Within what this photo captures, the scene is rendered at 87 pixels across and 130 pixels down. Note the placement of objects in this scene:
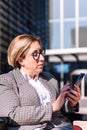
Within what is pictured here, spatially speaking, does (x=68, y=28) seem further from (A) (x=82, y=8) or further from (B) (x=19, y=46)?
(B) (x=19, y=46)

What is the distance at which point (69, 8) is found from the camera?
2033 centimetres

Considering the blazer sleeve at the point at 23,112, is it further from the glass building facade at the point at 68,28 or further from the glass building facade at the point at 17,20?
the glass building facade at the point at 17,20

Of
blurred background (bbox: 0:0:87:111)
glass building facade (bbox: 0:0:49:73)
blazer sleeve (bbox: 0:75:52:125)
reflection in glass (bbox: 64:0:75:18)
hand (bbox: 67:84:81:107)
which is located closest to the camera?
blazer sleeve (bbox: 0:75:52:125)

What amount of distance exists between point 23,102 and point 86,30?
18.0 meters

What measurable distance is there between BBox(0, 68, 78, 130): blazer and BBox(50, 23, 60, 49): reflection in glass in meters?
17.5

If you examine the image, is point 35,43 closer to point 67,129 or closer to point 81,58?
point 67,129

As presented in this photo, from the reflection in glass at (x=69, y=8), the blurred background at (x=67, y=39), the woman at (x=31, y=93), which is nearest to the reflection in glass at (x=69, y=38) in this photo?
the blurred background at (x=67, y=39)

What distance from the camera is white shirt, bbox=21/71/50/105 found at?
2.45m

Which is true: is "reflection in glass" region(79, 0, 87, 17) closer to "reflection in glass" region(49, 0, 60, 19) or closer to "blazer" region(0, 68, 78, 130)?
"reflection in glass" region(49, 0, 60, 19)

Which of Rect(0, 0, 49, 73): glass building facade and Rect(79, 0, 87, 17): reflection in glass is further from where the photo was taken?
Rect(0, 0, 49, 73): glass building facade

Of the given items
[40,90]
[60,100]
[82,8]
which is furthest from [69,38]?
[60,100]

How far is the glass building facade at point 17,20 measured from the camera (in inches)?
1391

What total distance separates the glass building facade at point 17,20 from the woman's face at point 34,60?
3122 centimetres

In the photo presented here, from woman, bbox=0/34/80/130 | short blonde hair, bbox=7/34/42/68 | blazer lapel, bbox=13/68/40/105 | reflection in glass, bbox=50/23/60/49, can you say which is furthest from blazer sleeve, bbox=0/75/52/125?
reflection in glass, bbox=50/23/60/49
